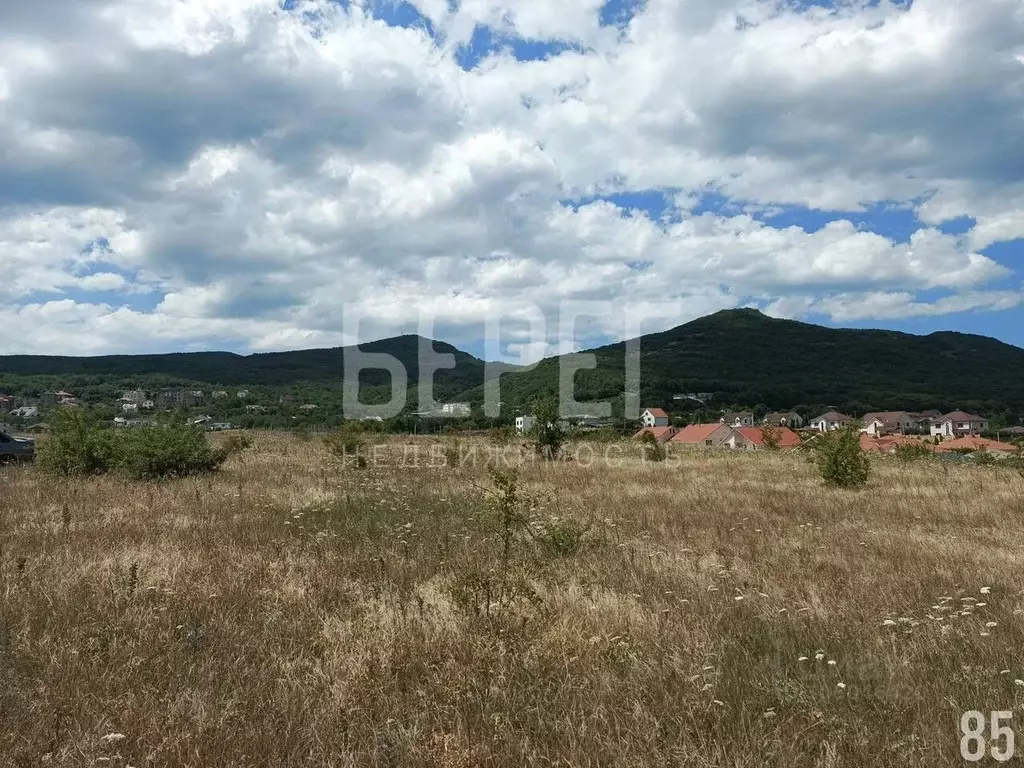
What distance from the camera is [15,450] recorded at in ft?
65.0

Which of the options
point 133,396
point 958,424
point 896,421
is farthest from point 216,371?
point 958,424

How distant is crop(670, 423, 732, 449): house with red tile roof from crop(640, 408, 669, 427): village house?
1234cm

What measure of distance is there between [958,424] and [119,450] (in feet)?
362

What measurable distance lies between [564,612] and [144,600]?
3.49 meters

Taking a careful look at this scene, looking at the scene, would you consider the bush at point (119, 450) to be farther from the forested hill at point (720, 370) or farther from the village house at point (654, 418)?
the village house at point (654, 418)

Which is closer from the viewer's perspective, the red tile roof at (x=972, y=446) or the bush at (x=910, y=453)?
the bush at (x=910, y=453)

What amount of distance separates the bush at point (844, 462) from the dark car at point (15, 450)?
74.7 ft

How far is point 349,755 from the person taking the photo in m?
3.04

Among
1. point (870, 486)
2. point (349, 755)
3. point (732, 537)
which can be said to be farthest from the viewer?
point (870, 486)

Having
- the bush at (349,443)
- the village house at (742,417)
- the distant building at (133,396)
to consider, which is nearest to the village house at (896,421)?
the village house at (742,417)

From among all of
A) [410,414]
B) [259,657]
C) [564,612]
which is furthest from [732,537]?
[410,414]

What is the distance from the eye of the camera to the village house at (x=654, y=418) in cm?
8506

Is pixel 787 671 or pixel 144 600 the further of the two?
pixel 144 600

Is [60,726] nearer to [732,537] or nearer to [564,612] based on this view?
[564,612]
